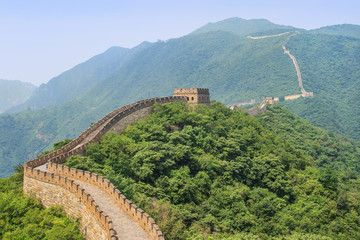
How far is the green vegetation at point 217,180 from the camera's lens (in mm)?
32844

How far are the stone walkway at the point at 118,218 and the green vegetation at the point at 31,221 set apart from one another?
81.9 inches

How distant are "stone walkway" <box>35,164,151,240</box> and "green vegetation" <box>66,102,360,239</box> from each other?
288 cm

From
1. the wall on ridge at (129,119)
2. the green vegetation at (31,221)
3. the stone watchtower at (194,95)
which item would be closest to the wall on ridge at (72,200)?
the green vegetation at (31,221)

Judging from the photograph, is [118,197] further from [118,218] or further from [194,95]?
[194,95]

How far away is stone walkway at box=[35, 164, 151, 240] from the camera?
19.5 metres

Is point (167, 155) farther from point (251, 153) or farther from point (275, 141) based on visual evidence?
point (275, 141)

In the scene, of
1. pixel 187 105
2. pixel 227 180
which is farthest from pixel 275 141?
pixel 227 180

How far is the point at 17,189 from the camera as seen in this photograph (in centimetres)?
3161

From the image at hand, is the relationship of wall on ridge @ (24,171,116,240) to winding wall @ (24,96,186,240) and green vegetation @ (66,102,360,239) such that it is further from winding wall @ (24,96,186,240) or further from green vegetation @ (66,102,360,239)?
green vegetation @ (66,102,360,239)

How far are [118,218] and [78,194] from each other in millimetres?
3935

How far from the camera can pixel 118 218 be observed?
842 inches

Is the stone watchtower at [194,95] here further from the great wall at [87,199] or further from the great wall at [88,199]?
the great wall at [88,199]

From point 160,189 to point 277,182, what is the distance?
17.1 metres

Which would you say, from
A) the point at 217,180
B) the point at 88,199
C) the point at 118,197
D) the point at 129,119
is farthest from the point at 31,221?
the point at 129,119
